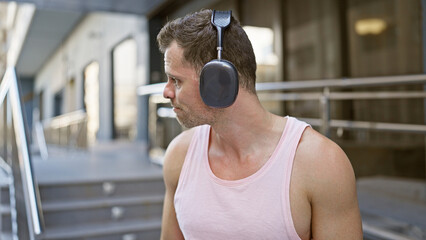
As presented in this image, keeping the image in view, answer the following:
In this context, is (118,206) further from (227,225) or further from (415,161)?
(415,161)

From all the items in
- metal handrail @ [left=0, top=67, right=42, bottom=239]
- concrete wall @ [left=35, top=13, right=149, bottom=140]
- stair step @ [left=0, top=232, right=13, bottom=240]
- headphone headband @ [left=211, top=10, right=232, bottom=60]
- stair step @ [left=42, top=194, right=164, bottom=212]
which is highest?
concrete wall @ [left=35, top=13, right=149, bottom=140]

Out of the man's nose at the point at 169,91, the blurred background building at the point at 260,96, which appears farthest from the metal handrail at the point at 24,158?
the man's nose at the point at 169,91

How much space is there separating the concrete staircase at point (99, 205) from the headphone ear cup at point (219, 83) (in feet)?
7.53

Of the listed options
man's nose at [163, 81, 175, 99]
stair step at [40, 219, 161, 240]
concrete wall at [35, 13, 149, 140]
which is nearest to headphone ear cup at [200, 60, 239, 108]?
man's nose at [163, 81, 175, 99]

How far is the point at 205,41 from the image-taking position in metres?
0.82

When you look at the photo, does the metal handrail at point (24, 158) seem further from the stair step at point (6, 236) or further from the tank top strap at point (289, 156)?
the tank top strap at point (289, 156)

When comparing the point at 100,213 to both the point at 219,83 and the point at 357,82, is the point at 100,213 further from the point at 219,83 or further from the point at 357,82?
the point at 219,83

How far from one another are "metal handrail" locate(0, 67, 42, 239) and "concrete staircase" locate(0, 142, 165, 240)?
0.83 meters

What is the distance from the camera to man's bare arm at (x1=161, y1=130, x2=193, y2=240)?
1004 millimetres

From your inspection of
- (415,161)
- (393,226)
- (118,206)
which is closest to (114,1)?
(118,206)

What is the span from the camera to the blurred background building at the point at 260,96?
2.54m

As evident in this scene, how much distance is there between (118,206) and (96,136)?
621 cm

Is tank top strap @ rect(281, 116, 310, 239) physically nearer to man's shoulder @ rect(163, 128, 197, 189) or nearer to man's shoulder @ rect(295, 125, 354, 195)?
man's shoulder @ rect(295, 125, 354, 195)

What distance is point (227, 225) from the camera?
851mm
